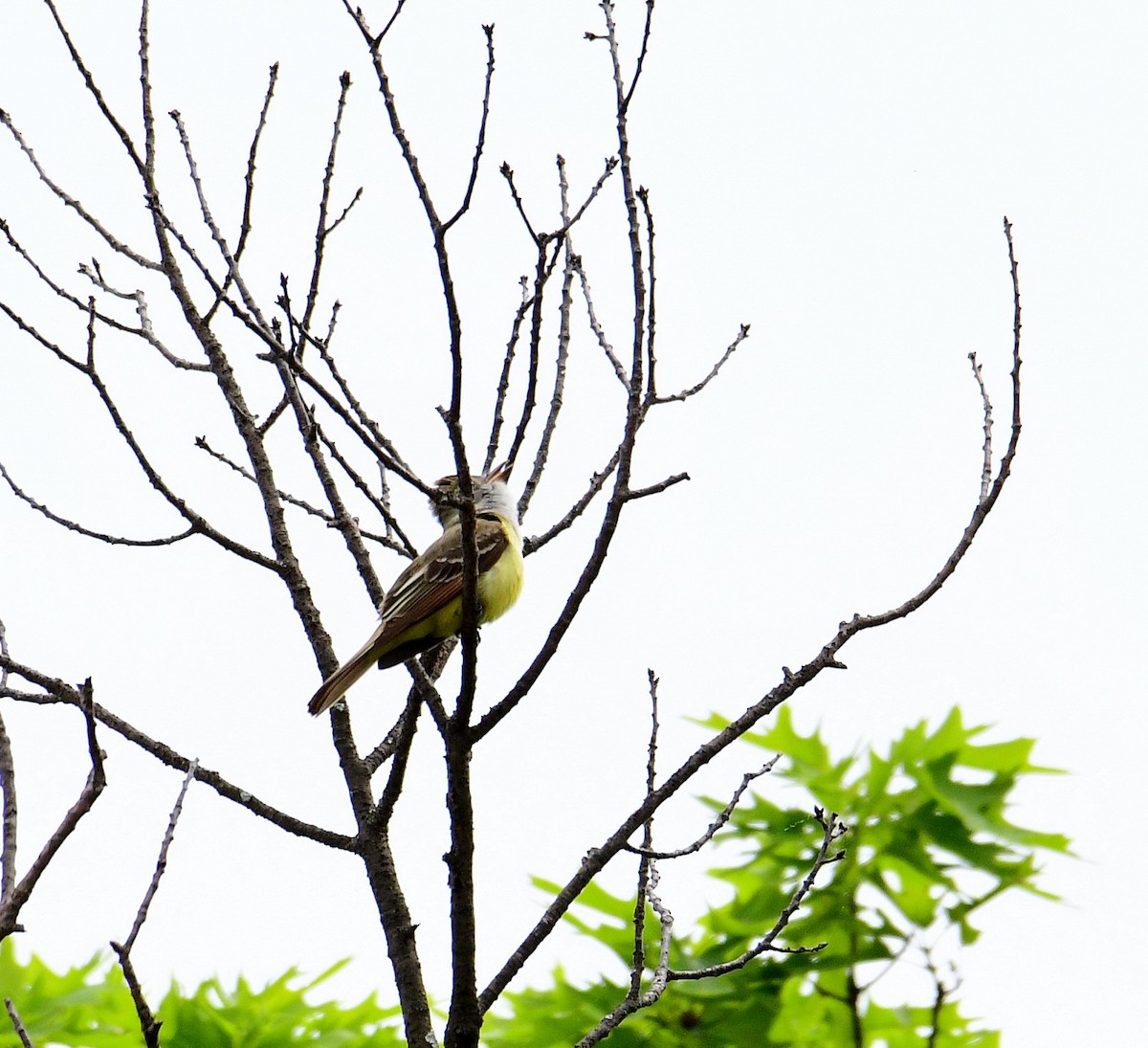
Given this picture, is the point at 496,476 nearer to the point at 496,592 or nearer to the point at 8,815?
the point at 496,592

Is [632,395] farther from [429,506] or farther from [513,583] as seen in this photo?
[429,506]

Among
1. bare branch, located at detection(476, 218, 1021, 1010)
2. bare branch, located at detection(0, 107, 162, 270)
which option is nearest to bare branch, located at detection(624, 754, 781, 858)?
bare branch, located at detection(476, 218, 1021, 1010)

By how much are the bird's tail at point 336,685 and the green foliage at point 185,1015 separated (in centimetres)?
264

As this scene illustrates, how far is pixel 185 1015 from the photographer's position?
7.16 meters

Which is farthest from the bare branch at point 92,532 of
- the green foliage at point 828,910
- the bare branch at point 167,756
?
the green foliage at point 828,910

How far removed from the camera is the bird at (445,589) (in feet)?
18.0

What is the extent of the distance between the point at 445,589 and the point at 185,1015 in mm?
3186

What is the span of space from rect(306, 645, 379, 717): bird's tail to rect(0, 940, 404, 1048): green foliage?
2.64m

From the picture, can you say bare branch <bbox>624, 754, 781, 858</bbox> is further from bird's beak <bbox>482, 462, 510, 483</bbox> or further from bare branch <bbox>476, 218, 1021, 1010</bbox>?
bird's beak <bbox>482, 462, 510, 483</bbox>

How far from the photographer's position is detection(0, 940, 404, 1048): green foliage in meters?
6.65

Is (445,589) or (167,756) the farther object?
(445,589)

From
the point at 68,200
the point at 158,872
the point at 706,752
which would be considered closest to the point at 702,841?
the point at 706,752

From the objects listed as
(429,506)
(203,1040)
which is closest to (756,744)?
(429,506)

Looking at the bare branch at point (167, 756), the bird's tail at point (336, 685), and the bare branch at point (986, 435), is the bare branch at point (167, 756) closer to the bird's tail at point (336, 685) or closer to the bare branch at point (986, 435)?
the bird's tail at point (336, 685)
